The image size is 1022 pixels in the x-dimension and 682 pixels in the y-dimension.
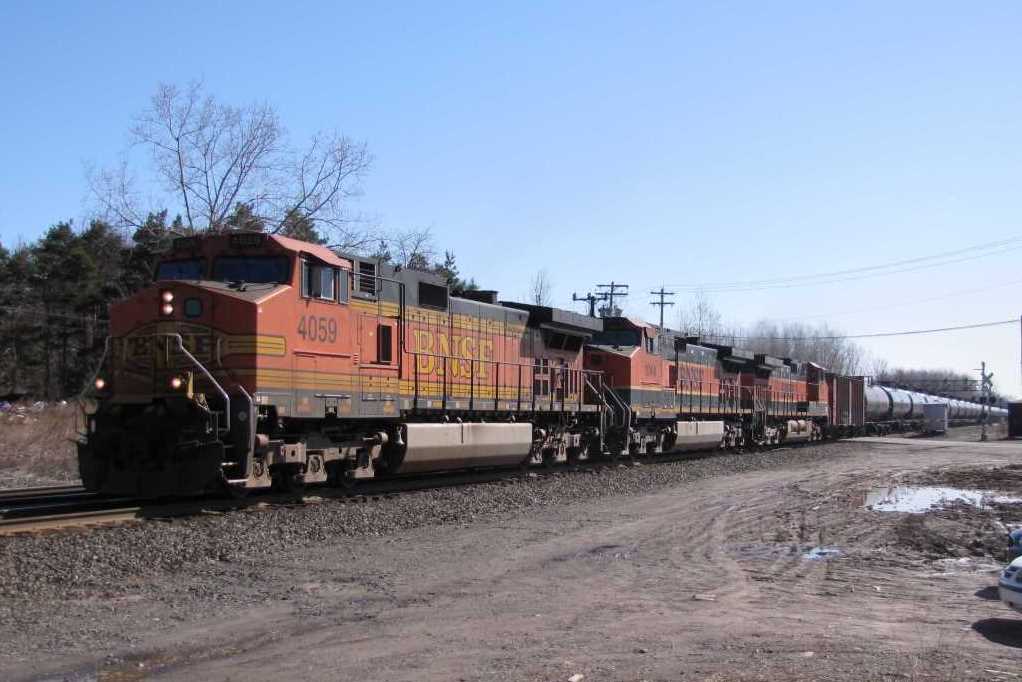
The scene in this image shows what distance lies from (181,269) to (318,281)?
6.91 feet

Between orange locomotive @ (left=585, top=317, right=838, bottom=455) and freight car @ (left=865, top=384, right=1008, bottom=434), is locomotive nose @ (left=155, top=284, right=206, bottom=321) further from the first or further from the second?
freight car @ (left=865, top=384, right=1008, bottom=434)

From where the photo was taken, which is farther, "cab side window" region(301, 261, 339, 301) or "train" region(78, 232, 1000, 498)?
"cab side window" region(301, 261, 339, 301)

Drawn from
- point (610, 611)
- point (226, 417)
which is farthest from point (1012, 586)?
point (226, 417)

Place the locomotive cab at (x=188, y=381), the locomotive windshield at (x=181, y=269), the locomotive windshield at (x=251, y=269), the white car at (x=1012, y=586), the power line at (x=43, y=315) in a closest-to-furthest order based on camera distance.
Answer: the white car at (x=1012, y=586) < the locomotive cab at (x=188, y=381) < the locomotive windshield at (x=251, y=269) < the locomotive windshield at (x=181, y=269) < the power line at (x=43, y=315)

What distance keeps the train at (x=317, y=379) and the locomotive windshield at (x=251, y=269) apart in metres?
0.02

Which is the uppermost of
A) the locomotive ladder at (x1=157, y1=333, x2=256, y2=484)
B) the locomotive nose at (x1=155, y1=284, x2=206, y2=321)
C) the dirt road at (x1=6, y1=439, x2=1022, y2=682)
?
the locomotive nose at (x1=155, y1=284, x2=206, y2=321)

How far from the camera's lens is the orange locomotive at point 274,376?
1220 centimetres

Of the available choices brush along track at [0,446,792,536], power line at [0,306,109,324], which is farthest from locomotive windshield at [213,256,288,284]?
power line at [0,306,109,324]

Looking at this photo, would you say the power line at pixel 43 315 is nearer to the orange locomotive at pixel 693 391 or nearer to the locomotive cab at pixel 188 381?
the orange locomotive at pixel 693 391

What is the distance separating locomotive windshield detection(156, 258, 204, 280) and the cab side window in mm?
1592

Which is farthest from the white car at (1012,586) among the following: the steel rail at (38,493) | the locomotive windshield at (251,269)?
the steel rail at (38,493)

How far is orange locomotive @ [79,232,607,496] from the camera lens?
40.0ft

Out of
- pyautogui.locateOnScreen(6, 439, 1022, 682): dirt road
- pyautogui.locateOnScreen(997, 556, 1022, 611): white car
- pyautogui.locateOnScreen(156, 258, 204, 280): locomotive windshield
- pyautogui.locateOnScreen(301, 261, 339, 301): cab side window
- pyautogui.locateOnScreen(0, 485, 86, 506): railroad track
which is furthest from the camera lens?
pyautogui.locateOnScreen(0, 485, 86, 506): railroad track

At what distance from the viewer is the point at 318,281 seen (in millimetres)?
13750
